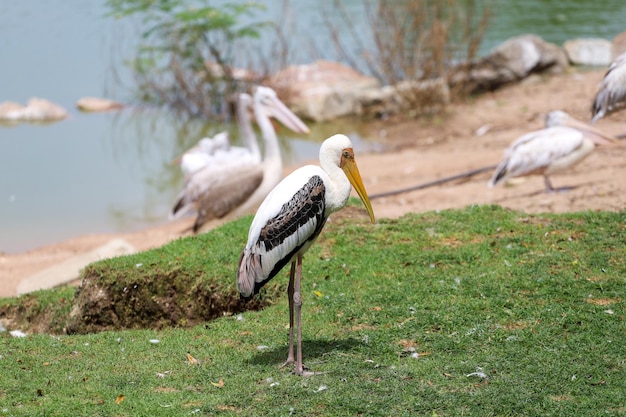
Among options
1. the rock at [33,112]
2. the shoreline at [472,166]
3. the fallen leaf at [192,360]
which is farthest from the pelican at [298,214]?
the rock at [33,112]

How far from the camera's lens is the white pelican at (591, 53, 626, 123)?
958cm

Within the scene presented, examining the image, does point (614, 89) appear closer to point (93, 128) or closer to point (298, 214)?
point (298, 214)

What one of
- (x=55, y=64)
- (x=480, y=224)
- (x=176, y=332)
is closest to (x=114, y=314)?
(x=176, y=332)

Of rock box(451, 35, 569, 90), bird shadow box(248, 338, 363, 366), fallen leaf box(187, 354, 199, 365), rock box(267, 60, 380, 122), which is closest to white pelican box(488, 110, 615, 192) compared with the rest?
bird shadow box(248, 338, 363, 366)

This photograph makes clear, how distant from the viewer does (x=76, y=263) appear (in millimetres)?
9766

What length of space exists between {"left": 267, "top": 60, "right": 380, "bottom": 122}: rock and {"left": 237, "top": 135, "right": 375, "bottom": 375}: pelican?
42.0ft

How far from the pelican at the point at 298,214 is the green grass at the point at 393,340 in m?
0.48

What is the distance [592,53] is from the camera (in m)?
19.0

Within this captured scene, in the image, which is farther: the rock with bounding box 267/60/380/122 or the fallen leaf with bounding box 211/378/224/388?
the rock with bounding box 267/60/380/122

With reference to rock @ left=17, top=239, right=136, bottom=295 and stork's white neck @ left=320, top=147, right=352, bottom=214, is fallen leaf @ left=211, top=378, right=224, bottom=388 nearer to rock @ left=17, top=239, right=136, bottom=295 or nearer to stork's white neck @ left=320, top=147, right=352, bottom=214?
stork's white neck @ left=320, top=147, right=352, bottom=214

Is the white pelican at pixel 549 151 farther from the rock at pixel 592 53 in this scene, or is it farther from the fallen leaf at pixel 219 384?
the rock at pixel 592 53

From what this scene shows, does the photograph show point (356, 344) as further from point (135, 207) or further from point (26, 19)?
point (26, 19)

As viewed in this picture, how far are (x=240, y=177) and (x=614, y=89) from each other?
4.59m

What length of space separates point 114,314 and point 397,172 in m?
7.44
